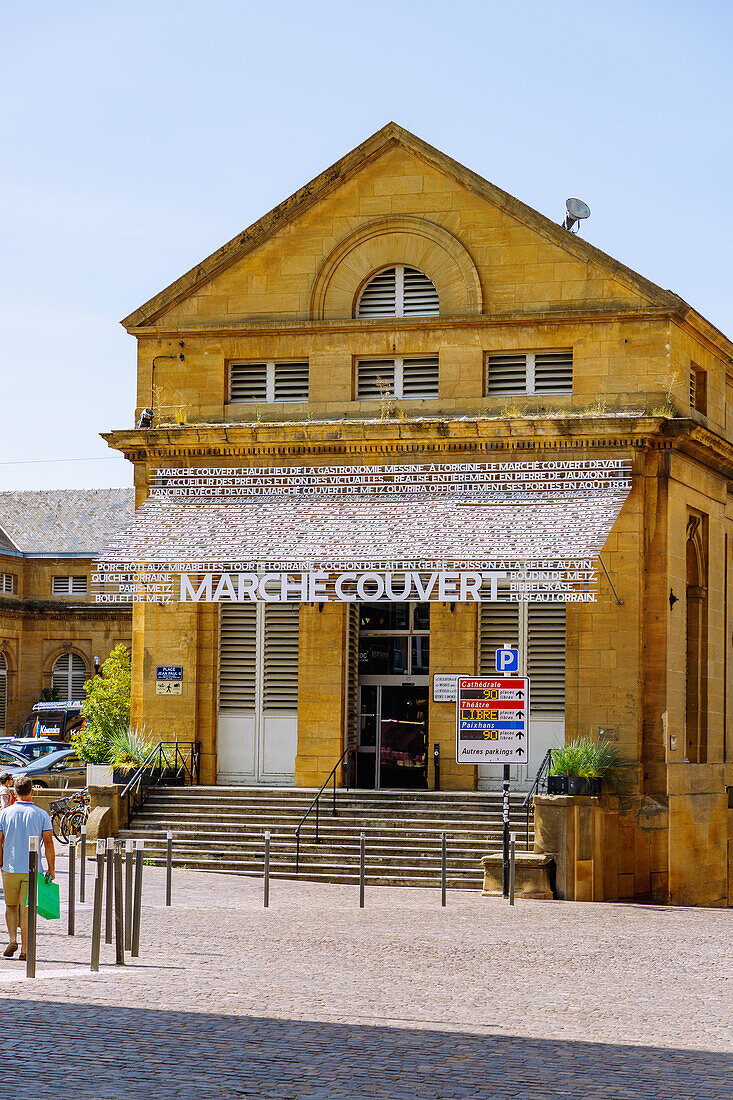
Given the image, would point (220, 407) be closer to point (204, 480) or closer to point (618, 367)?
point (204, 480)

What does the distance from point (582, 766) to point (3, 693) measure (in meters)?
44.6

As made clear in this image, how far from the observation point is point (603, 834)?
25.2 meters

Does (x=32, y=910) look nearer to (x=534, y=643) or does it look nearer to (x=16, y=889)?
(x=16, y=889)

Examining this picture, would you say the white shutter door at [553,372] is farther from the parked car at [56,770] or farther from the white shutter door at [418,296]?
the parked car at [56,770]

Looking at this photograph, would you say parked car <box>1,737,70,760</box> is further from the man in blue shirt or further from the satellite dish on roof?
the man in blue shirt

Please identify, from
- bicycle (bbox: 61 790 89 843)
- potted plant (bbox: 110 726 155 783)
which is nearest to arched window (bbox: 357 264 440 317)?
potted plant (bbox: 110 726 155 783)

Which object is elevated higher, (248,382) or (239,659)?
(248,382)

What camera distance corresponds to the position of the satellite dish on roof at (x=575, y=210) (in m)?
30.9

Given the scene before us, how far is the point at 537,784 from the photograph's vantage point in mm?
26297

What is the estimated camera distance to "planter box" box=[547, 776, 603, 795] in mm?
24797

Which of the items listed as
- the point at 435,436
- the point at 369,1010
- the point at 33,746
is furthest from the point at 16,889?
the point at 33,746

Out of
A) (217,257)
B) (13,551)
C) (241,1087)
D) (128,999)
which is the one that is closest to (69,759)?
(217,257)

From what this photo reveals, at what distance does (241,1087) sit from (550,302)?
2109 cm

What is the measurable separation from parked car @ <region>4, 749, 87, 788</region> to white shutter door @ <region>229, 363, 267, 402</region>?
35.7ft
